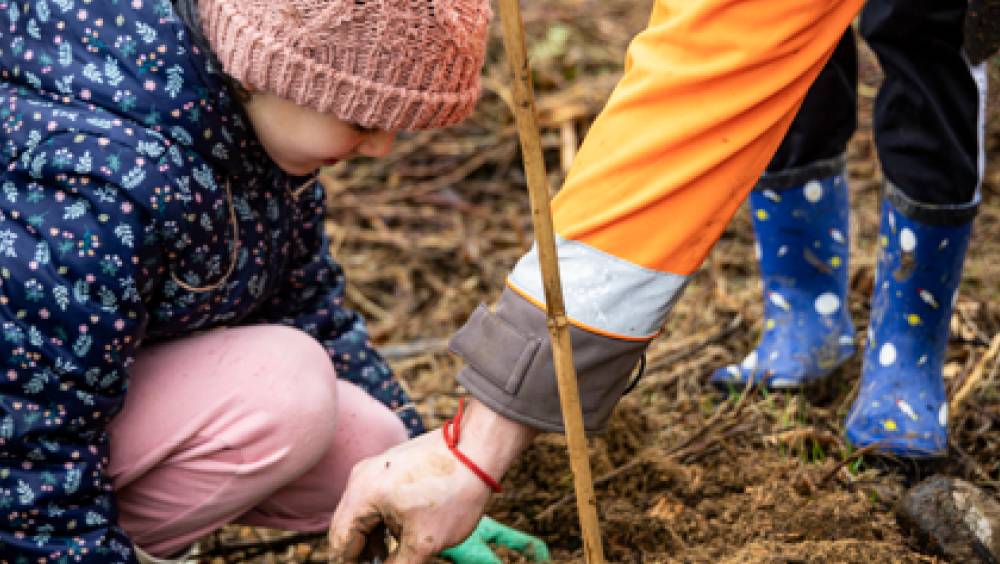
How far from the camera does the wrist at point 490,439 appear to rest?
123 cm

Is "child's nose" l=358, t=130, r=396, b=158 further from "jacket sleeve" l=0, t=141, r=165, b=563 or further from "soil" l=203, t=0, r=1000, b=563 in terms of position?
"soil" l=203, t=0, r=1000, b=563

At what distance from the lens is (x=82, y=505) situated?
1486mm

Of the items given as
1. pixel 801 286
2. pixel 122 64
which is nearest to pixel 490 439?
pixel 122 64

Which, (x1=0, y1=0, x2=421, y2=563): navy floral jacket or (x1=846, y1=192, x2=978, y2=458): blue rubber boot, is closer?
(x1=0, y1=0, x2=421, y2=563): navy floral jacket

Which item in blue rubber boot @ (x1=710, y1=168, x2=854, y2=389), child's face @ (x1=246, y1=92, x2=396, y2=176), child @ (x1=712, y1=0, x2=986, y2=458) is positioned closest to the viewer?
child's face @ (x1=246, y1=92, x2=396, y2=176)

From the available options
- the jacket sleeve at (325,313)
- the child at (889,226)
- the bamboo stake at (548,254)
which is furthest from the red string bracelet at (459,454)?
the child at (889,226)

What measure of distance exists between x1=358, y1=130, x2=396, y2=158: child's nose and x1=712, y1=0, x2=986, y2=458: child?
0.72 metres

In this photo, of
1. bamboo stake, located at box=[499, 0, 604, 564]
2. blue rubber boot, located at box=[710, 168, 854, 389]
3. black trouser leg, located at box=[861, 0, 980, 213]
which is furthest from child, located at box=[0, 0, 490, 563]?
blue rubber boot, located at box=[710, 168, 854, 389]

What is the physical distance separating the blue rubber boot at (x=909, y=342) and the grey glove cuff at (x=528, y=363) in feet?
2.68

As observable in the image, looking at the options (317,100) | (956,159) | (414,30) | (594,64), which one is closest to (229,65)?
(317,100)

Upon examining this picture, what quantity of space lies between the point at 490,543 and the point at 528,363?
634mm

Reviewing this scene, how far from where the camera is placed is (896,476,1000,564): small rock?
155 centimetres

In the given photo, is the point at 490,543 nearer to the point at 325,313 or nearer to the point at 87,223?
the point at 325,313

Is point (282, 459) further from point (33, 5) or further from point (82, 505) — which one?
point (33, 5)
